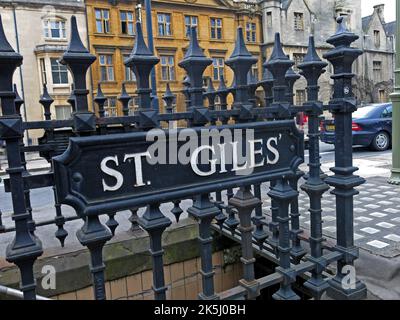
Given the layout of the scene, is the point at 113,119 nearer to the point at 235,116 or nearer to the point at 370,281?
the point at 235,116

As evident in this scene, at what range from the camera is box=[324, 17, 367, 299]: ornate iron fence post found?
2.31 meters

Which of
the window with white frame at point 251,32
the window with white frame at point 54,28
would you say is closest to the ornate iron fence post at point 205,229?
the window with white frame at point 54,28

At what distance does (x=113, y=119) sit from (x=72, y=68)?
0.89ft

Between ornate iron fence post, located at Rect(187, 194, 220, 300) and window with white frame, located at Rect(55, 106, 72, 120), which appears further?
window with white frame, located at Rect(55, 106, 72, 120)

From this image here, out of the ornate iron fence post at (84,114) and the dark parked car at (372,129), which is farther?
the dark parked car at (372,129)

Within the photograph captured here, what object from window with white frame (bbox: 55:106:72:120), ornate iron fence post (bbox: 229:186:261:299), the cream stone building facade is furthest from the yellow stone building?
ornate iron fence post (bbox: 229:186:261:299)

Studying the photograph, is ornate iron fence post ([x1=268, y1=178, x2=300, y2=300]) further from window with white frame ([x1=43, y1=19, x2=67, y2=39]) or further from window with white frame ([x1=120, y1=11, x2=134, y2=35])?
window with white frame ([x1=120, y1=11, x2=134, y2=35])

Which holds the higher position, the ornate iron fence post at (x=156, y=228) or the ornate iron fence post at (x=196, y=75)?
the ornate iron fence post at (x=196, y=75)

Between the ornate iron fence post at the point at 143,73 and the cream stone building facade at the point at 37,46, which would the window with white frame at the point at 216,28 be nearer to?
the cream stone building facade at the point at 37,46

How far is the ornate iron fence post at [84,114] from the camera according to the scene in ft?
4.97

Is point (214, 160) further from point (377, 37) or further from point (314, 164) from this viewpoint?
point (377, 37)

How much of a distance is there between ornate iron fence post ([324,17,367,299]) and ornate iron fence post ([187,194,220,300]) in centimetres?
99

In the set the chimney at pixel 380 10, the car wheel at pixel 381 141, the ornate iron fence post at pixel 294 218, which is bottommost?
the car wheel at pixel 381 141

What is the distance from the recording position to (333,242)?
3473mm
